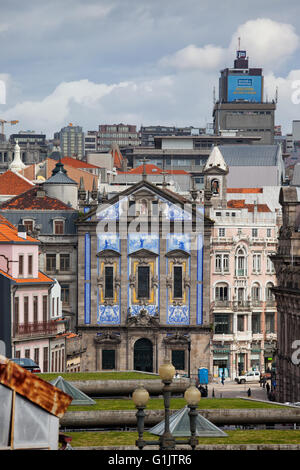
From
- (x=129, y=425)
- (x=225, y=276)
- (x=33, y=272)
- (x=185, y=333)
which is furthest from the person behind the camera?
(x=225, y=276)

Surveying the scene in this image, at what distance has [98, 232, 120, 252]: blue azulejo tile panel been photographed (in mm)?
117750

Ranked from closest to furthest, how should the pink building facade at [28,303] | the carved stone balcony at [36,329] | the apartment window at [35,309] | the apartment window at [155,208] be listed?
the pink building facade at [28,303] < the carved stone balcony at [36,329] < the apartment window at [35,309] < the apartment window at [155,208]

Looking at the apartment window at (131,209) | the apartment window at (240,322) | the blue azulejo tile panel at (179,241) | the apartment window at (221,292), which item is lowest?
the apartment window at (240,322)

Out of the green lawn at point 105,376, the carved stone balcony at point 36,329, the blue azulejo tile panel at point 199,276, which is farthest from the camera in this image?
the blue azulejo tile panel at point 199,276

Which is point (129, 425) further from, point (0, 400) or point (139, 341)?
point (139, 341)

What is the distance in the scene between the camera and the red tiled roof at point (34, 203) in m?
123

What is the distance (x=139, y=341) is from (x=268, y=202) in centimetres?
5058

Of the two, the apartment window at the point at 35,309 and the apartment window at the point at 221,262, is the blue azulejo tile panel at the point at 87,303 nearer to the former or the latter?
the apartment window at the point at 221,262

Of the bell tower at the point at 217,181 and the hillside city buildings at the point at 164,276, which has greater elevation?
the bell tower at the point at 217,181

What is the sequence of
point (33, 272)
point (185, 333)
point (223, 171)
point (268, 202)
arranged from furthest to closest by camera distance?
point (268, 202) < point (223, 171) < point (185, 333) < point (33, 272)

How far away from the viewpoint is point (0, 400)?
61.9 ft

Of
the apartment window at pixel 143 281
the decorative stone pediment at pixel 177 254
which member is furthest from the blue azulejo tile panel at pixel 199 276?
the apartment window at pixel 143 281

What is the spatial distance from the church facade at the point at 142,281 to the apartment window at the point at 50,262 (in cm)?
265
